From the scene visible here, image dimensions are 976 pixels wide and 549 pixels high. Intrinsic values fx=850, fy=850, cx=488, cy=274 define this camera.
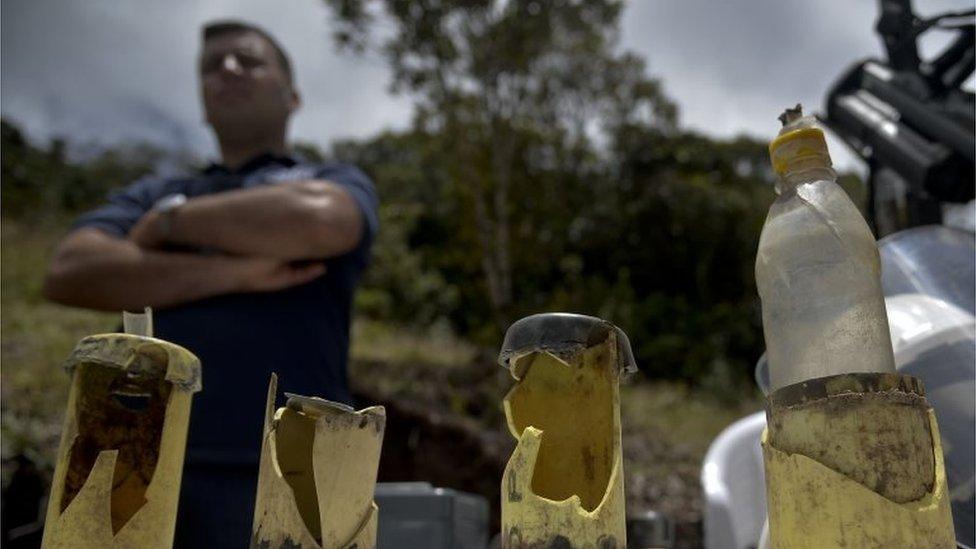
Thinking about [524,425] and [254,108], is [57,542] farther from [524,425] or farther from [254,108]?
[254,108]

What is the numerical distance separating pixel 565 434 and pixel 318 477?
0.67 ft

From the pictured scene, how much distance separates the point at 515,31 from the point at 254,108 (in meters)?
7.37

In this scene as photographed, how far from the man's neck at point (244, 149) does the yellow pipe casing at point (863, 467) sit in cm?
160

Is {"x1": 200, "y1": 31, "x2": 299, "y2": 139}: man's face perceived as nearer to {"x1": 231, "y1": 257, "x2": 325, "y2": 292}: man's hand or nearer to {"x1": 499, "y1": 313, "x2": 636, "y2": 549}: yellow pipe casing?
{"x1": 231, "y1": 257, "x2": 325, "y2": 292}: man's hand

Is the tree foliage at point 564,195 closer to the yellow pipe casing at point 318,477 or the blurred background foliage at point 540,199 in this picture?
the blurred background foliage at point 540,199

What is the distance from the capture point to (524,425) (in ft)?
2.23

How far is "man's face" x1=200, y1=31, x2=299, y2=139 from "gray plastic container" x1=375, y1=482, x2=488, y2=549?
981 mm

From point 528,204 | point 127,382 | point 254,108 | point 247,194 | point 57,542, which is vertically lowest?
point 57,542

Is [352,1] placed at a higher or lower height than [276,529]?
higher

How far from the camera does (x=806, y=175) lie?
763 mm

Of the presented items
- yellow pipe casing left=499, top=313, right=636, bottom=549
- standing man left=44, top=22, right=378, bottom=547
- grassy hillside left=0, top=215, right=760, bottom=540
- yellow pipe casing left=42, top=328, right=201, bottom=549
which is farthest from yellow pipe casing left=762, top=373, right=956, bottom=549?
grassy hillside left=0, top=215, right=760, bottom=540

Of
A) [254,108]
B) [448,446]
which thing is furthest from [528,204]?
[254,108]

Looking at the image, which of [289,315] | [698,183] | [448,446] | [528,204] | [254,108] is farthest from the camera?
[698,183]

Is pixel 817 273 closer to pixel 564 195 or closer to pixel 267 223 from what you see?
pixel 267 223
